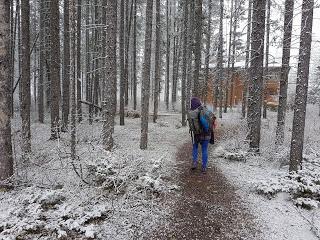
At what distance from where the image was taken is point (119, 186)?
586 centimetres

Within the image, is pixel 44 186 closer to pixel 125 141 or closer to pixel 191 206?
pixel 191 206

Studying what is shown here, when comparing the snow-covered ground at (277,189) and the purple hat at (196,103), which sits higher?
the purple hat at (196,103)

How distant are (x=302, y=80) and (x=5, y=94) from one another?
741 centimetres

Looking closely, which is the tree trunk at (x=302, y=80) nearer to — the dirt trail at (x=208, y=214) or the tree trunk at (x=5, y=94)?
the dirt trail at (x=208, y=214)

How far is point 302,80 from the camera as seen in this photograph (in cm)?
726

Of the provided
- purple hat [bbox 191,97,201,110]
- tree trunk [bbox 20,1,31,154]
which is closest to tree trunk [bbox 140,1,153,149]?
purple hat [bbox 191,97,201,110]

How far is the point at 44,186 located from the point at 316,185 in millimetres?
6333

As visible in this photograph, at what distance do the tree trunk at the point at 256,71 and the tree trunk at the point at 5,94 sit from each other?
24.5ft

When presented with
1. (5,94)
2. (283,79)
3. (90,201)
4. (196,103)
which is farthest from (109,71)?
(283,79)

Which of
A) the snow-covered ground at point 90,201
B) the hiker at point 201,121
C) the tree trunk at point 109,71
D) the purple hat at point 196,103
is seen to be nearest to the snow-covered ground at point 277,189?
the hiker at point 201,121

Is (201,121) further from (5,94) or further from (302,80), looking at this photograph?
(5,94)

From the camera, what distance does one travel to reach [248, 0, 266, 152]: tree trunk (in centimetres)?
961

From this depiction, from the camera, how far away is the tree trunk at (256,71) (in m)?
9.61

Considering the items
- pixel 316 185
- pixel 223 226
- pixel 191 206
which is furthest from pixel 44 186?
pixel 316 185
